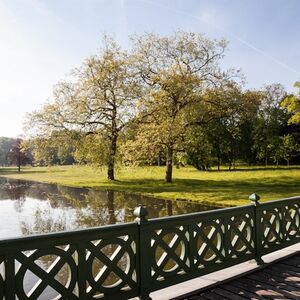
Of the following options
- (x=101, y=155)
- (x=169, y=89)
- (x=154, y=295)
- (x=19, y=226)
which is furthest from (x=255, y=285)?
(x=101, y=155)

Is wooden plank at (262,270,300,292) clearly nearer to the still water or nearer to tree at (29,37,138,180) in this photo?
the still water

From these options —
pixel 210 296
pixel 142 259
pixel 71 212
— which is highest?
pixel 142 259

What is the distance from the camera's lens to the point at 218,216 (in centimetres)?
588

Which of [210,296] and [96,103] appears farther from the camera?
[96,103]

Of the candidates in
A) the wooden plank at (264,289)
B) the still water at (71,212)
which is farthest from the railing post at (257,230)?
the still water at (71,212)

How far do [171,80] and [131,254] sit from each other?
24.1 meters

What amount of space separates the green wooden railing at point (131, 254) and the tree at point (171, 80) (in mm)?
20466

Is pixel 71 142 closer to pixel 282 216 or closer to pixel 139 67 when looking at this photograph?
pixel 139 67

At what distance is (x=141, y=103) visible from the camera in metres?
29.0

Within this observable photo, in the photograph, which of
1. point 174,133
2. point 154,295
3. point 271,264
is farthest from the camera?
point 174,133

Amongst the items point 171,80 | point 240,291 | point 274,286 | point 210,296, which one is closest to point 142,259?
point 210,296

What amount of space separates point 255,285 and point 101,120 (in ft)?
91.0

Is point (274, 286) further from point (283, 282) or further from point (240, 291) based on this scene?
point (240, 291)

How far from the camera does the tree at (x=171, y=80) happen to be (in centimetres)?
2770
